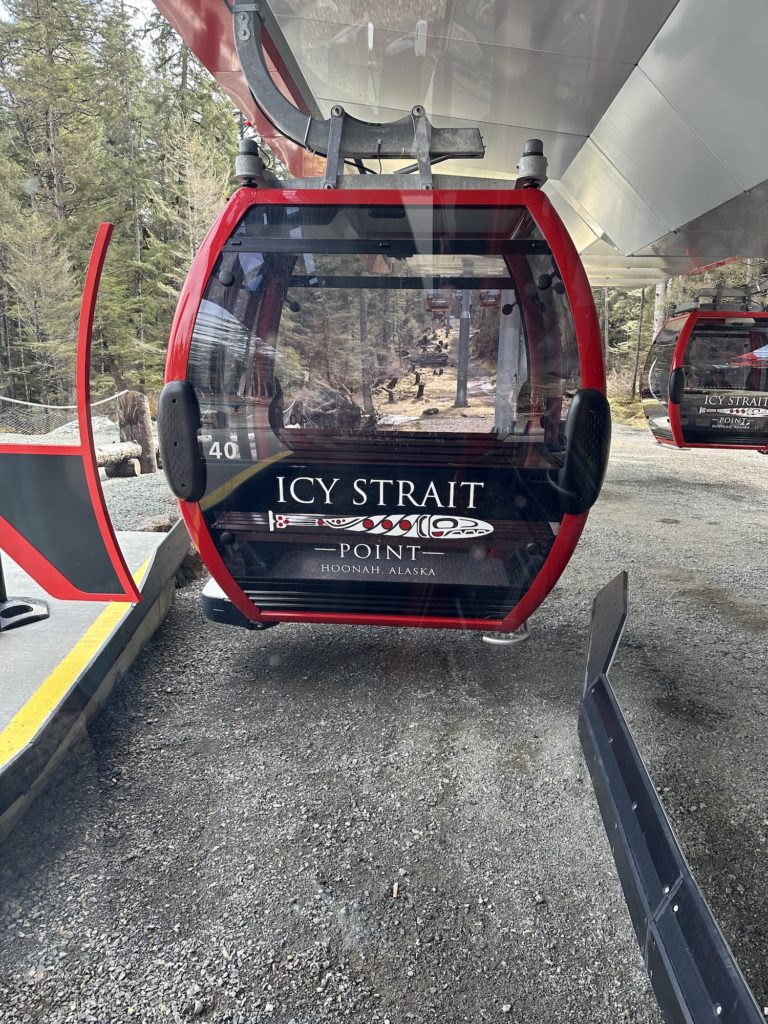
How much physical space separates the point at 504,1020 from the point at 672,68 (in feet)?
14.8

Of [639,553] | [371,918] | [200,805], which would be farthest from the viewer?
[639,553]

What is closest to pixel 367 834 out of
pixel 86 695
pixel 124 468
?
pixel 86 695

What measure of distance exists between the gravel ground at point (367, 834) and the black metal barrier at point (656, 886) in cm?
22

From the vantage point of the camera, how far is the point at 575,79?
4.10 m

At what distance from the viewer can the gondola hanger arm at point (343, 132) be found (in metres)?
2.46

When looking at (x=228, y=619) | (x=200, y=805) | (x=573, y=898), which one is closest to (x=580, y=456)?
(x=573, y=898)

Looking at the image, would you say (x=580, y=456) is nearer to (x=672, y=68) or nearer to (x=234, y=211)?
(x=234, y=211)

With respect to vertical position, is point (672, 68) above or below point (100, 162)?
below

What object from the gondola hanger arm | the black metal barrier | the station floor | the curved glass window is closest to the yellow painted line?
the station floor

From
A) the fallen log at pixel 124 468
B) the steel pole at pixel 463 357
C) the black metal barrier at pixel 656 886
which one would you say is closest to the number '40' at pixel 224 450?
the steel pole at pixel 463 357

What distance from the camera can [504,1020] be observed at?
154 centimetres

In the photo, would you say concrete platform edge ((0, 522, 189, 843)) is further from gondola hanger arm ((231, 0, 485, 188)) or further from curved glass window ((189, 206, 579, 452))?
gondola hanger arm ((231, 0, 485, 188))

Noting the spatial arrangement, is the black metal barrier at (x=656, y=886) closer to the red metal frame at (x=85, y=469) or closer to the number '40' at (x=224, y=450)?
the number '40' at (x=224, y=450)

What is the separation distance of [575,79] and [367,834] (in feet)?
15.1
